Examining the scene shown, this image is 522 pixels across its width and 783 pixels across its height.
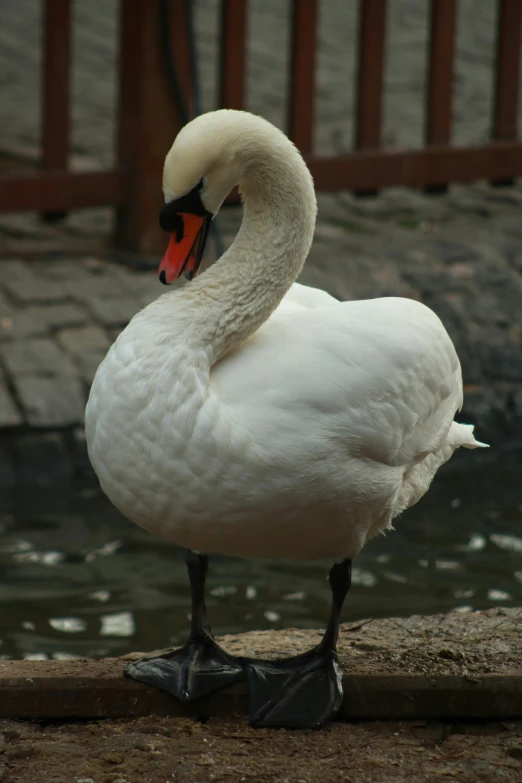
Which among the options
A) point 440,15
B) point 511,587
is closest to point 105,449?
point 511,587

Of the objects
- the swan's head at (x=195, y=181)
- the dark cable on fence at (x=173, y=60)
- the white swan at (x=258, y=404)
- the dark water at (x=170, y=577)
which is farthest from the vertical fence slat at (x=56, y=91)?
the swan's head at (x=195, y=181)

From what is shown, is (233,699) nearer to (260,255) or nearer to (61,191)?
(260,255)

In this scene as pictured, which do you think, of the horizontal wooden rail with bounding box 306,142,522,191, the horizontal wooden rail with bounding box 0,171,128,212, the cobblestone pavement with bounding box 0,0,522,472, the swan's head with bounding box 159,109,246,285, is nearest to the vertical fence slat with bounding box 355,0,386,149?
the horizontal wooden rail with bounding box 306,142,522,191

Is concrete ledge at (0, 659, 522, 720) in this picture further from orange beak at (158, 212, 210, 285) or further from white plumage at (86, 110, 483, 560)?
orange beak at (158, 212, 210, 285)

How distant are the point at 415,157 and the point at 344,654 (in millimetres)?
3957

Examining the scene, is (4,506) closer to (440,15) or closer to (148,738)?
(148,738)

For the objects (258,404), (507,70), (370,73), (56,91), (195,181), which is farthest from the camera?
(507,70)

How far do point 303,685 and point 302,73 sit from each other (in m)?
4.11

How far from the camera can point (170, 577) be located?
4.35 metres

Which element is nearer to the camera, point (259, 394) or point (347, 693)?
point (259, 394)

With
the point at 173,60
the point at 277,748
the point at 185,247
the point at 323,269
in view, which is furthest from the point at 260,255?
the point at 173,60

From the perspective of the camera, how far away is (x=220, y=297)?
280 cm

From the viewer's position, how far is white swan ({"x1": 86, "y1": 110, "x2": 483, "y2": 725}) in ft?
8.30

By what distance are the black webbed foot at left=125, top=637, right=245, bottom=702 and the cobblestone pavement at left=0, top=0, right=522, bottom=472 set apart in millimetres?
2166
